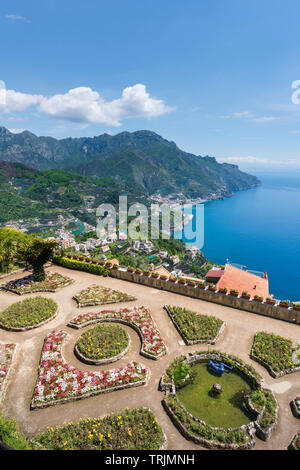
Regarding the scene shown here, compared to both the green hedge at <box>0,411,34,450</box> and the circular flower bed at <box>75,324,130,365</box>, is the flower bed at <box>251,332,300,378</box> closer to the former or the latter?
the circular flower bed at <box>75,324,130,365</box>

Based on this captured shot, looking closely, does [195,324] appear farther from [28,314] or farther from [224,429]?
[28,314]

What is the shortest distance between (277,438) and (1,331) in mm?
18844

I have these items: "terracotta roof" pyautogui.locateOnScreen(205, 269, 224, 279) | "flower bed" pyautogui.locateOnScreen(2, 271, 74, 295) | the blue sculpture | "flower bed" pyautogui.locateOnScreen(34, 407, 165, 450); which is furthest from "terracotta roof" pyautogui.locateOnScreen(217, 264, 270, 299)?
"flower bed" pyautogui.locateOnScreen(2, 271, 74, 295)

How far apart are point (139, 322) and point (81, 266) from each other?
13208 millimetres

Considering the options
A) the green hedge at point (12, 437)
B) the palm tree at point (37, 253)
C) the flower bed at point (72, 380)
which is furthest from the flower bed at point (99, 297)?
the green hedge at point (12, 437)

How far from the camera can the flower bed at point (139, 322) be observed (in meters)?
16.0

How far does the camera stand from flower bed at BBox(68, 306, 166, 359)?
1605cm

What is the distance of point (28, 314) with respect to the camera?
19.6 meters

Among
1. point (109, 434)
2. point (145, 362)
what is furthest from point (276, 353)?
point (109, 434)

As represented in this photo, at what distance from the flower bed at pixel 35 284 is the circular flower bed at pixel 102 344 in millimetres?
8985

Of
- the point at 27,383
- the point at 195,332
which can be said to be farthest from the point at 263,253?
the point at 27,383

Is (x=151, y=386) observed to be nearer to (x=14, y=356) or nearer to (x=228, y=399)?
(x=228, y=399)

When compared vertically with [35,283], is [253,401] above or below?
below
